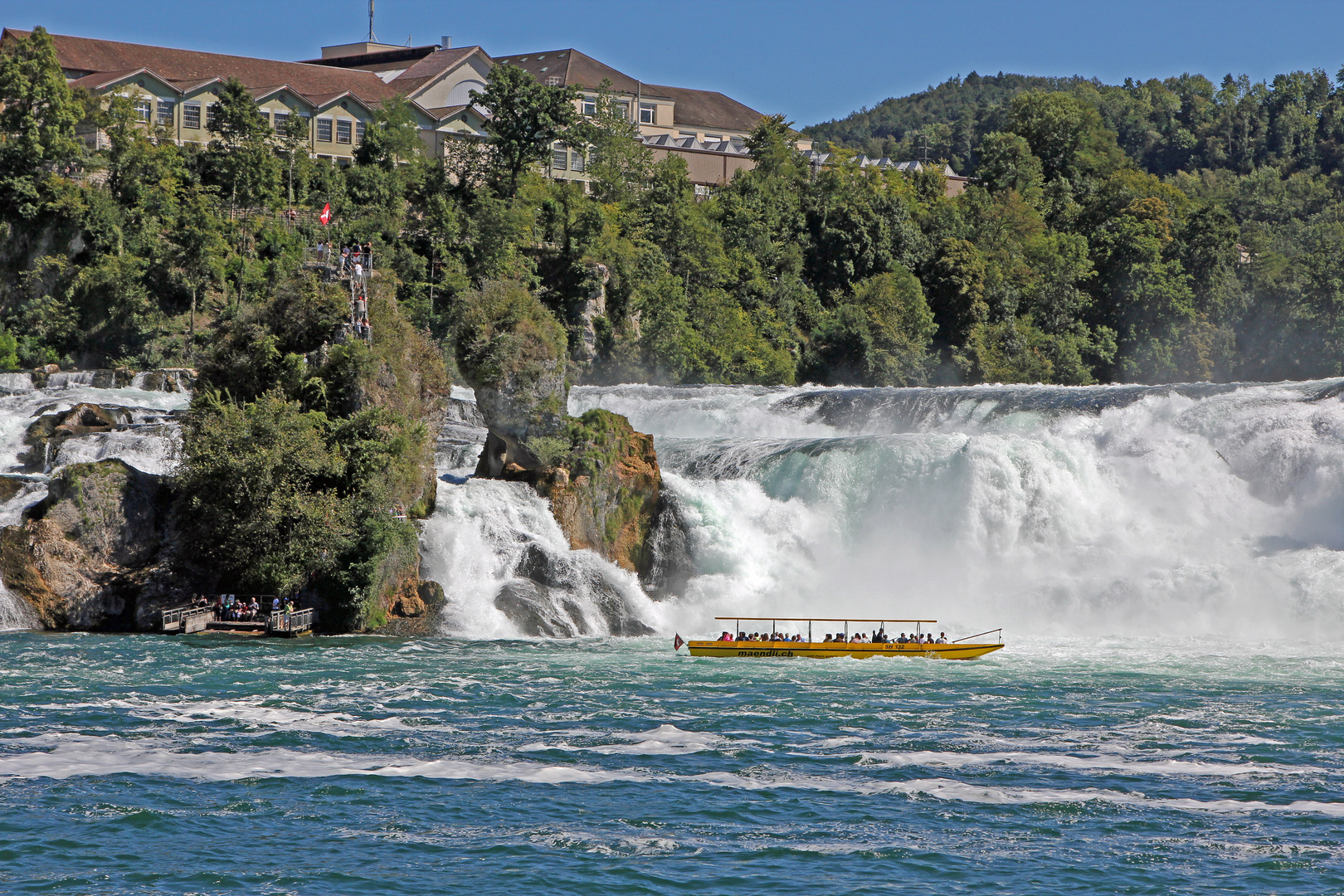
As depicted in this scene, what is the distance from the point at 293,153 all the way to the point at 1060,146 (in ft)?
196

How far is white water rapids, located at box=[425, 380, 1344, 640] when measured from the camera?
4109 cm

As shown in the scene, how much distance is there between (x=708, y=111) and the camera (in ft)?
389

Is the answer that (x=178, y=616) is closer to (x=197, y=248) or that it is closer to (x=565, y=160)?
(x=197, y=248)

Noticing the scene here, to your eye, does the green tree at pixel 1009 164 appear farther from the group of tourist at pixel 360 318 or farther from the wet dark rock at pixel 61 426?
the wet dark rock at pixel 61 426

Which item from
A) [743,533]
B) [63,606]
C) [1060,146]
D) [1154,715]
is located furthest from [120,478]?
[1060,146]

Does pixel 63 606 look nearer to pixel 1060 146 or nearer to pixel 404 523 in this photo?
pixel 404 523

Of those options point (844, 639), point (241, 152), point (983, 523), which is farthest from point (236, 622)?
point (241, 152)

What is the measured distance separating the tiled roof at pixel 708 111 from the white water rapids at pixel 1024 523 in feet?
238

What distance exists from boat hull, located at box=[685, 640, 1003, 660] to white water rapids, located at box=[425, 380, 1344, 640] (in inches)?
168

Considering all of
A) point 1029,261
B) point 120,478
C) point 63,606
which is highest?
point 1029,261

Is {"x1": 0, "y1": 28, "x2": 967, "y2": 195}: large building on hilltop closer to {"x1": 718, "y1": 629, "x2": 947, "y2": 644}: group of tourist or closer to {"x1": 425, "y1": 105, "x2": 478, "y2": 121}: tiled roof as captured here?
{"x1": 425, "y1": 105, "x2": 478, "y2": 121}: tiled roof

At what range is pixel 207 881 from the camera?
18.9m

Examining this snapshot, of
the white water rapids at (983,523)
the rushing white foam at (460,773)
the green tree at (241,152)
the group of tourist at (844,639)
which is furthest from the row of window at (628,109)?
the rushing white foam at (460,773)

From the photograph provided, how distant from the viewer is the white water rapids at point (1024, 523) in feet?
135
